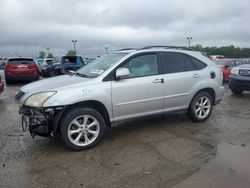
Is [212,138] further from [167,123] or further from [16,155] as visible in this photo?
[16,155]

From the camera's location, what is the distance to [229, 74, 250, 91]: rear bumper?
10.8 m

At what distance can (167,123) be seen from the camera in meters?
6.84

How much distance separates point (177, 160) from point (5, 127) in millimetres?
Result: 3984

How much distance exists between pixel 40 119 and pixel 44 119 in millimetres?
81

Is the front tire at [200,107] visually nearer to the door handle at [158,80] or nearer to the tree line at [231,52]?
the door handle at [158,80]

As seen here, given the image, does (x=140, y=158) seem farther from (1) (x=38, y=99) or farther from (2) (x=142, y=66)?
(2) (x=142, y=66)

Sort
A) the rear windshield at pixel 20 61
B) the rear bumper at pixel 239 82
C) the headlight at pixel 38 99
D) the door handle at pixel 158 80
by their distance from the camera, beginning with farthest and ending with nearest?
the rear windshield at pixel 20 61
the rear bumper at pixel 239 82
the door handle at pixel 158 80
the headlight at pixel 38 99

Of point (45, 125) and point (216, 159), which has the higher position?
point (45, 125)

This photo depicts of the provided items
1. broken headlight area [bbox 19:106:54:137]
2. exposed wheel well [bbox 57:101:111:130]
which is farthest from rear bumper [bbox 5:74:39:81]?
exposed wheel well [bbox 57:101:111:130]

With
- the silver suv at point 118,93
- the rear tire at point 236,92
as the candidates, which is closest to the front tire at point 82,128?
the silver suv at point 118,93

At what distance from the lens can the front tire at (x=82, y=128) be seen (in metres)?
4.98

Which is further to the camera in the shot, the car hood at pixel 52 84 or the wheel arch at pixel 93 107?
the car hood at pixel 52 84

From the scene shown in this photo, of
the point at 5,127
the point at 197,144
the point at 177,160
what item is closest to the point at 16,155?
the point at 5,127

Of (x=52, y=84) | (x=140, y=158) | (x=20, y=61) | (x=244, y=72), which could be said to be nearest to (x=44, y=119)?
(x=52, y=84)
